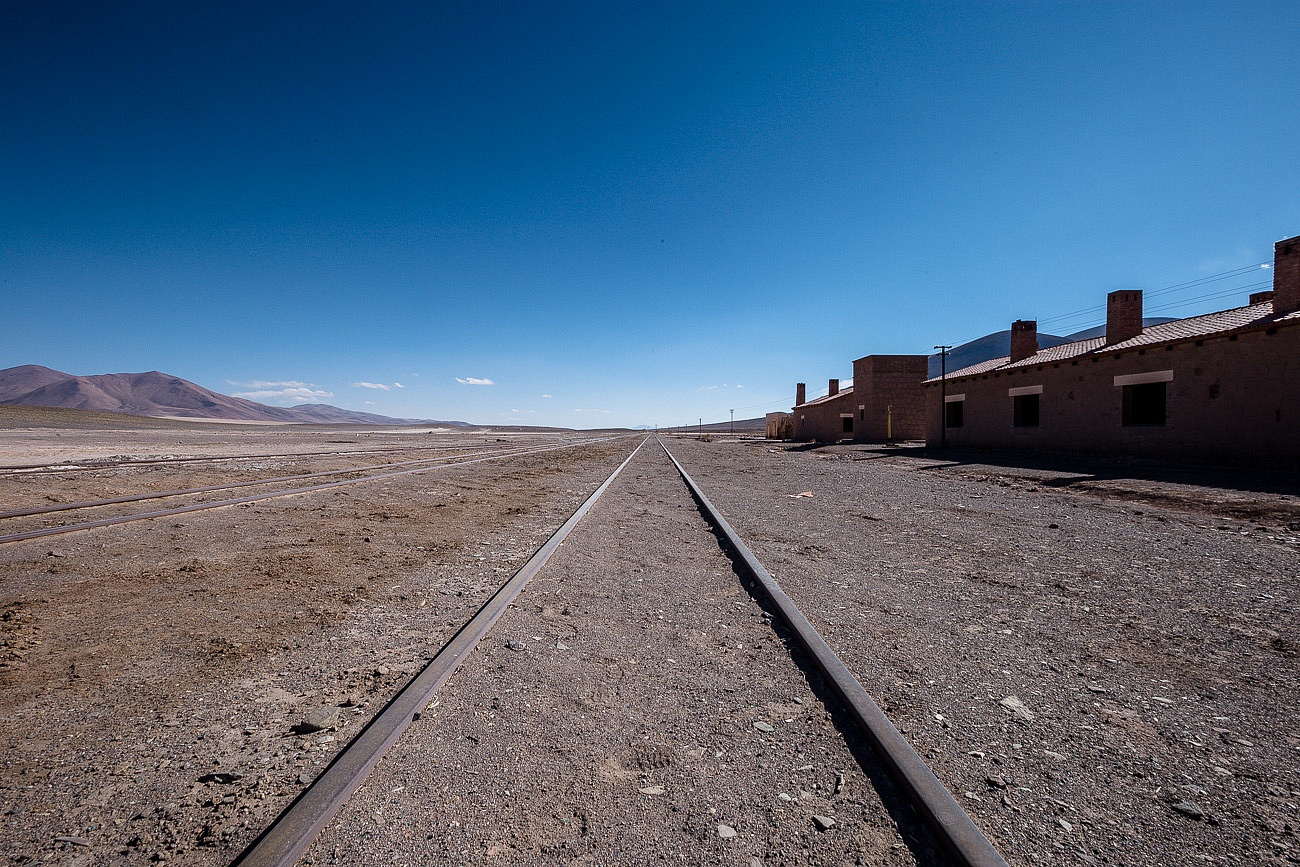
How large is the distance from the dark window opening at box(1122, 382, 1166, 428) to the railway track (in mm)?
19565

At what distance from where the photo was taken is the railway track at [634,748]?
Answer: 1600 millimetres

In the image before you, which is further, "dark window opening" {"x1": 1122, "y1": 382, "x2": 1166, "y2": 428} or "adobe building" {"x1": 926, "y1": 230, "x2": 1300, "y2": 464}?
"dark window opening" {"x1": 1122, "y1": 382, "x2": 1166, "y2": 428}

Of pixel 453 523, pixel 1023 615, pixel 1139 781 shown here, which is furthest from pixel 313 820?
pixel 453 523

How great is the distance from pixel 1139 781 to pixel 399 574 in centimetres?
500

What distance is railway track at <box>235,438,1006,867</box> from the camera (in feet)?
5.25

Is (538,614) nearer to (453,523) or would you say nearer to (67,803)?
(67,803)

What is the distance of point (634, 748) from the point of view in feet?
7.00

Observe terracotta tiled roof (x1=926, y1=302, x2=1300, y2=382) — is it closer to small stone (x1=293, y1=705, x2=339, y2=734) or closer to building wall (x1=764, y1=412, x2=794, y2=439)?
small stone (x1=293, y1=705, x2=339, y2=734)

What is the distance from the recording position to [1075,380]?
18562mm

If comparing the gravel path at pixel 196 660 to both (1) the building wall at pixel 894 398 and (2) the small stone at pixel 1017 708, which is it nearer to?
(2) the small stone at pixel 1017 708

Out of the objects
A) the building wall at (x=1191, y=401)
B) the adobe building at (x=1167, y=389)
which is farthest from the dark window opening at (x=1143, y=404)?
the building wall at (x=1191, y=401)

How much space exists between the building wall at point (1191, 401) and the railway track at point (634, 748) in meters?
16.7

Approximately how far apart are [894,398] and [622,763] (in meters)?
37.4

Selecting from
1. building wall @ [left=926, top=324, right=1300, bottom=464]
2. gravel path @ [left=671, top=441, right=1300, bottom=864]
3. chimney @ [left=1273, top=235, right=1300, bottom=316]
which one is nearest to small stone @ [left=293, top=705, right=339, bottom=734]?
gravel path @ [left=671, top=441, right=1300, bottom=864]
